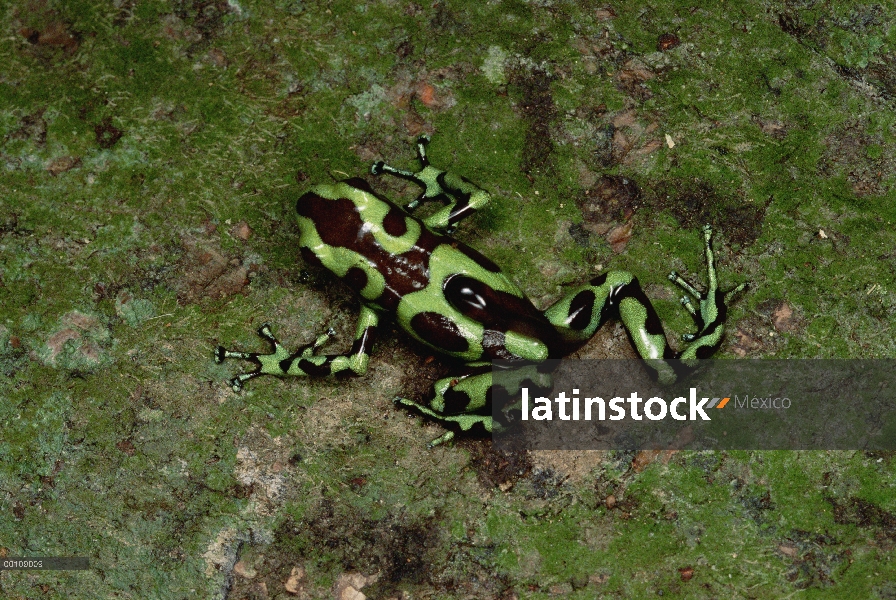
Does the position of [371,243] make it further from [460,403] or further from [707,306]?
[707,306]

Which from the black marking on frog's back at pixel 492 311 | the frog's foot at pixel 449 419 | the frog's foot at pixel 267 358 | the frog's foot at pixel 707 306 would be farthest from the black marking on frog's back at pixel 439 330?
the frog's foot at pixel 707 306

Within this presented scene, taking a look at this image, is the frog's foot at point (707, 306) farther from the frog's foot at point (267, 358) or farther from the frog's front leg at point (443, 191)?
the frog's foot at point (267, 358)

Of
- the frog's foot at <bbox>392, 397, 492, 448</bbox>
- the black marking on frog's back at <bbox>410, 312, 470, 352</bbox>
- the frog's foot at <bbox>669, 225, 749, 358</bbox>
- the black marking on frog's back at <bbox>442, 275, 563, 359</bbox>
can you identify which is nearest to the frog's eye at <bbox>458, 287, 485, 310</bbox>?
the black marking on frog's back at <bbox>442, 275, 563, 359</bbox>

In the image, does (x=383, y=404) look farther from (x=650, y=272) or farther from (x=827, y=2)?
(x=827, y=2)

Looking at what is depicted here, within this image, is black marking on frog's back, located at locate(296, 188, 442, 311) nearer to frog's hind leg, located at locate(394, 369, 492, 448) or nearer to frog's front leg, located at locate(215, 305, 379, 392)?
frog's front leg, located at locate(215, 305, 379, 392)

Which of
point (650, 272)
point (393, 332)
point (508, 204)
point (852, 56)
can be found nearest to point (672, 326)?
point (650, 272)

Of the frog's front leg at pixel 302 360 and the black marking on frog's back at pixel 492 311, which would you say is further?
the frog's front leg at pixel 302 360

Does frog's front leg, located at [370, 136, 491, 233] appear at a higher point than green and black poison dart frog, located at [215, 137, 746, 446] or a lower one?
higher
